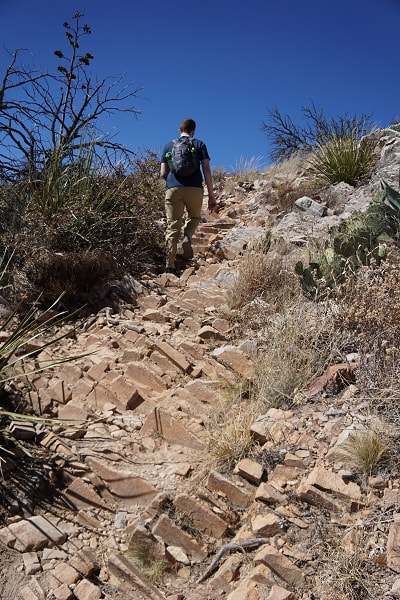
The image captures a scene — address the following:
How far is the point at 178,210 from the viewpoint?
23.6ft

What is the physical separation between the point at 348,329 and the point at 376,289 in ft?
1.27

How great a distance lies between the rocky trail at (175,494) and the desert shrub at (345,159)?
239 inches

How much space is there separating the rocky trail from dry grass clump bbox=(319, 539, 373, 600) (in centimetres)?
4

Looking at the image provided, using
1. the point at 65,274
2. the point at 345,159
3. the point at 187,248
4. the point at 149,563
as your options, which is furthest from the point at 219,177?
the point at 149,563

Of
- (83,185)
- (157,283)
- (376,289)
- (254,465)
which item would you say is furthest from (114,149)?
(254,465)

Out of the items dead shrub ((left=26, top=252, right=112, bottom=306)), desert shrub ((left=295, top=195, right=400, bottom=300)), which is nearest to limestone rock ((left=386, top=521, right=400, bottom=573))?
desert shrub ((left=295, top=195, right=400, bottom=300))

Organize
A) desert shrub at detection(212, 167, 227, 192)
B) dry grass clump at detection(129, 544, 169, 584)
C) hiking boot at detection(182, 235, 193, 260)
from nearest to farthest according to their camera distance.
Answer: dry grass clump at detection(129, 544, 169, 584) → hiking boot at detection(182, 235, 193, 260) → desert shrub at detection(212, 167, 227, 192)

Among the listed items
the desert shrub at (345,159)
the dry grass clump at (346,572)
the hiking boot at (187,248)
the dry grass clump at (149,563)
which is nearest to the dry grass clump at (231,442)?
the dry grass clump at (149,563)

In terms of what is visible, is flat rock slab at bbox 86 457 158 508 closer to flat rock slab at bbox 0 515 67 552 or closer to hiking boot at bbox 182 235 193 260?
flat rock slab at bbox 0 515 67 552

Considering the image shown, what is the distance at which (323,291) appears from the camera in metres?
5.10

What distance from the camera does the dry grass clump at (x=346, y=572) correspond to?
246cm

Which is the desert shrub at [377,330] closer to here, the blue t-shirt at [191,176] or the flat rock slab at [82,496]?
the flat rock slab at [82,496]

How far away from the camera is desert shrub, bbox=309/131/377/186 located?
994 cm

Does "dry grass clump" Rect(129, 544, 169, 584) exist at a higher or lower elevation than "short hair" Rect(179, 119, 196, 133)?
lower
